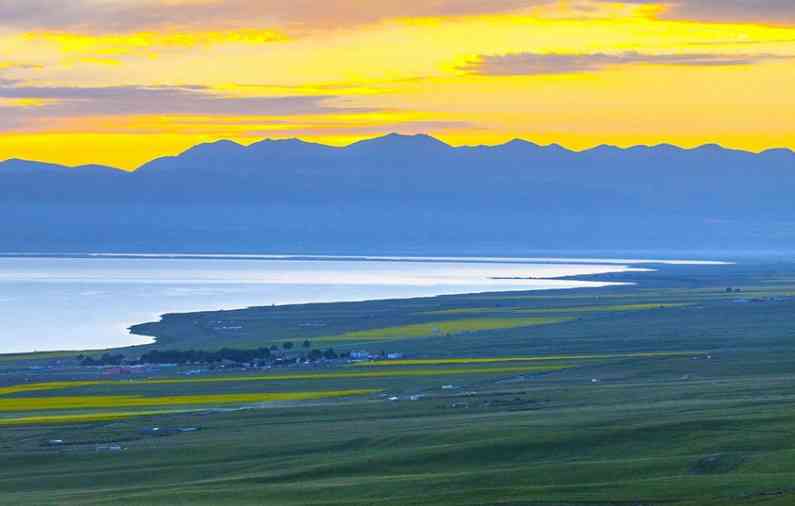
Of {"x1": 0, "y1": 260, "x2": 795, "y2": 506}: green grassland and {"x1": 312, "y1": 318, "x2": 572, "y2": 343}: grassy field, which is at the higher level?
{"x1": 312, "y1": 318, "x2": 572, "y2": 343}: grassy field

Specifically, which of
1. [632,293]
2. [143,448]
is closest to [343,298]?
[632,293]

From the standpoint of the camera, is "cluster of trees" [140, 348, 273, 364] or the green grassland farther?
"cluster of trees" [140, 348, 273, 364]

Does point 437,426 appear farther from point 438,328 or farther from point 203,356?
point 438,328

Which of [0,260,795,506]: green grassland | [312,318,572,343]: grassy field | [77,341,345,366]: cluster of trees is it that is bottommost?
[0,260,795,506]: green grassland

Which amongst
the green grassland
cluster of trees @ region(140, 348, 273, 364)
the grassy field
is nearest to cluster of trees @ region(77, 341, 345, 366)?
cluster of trees @ region(140, 348, 273, 364)

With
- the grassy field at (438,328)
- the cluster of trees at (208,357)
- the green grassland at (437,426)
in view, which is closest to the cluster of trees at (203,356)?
the cluster of trees at (208,357)

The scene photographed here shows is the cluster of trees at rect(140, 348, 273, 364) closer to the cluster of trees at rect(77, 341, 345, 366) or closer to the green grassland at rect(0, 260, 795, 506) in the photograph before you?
the cluster of trees at rect(77, 341, 345, 366)

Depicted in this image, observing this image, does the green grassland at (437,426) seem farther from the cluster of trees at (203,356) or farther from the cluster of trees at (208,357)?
the cluster of trees at (203,356)

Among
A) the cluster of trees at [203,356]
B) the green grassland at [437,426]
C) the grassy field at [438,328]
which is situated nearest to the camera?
the green grassland at [437,426]
